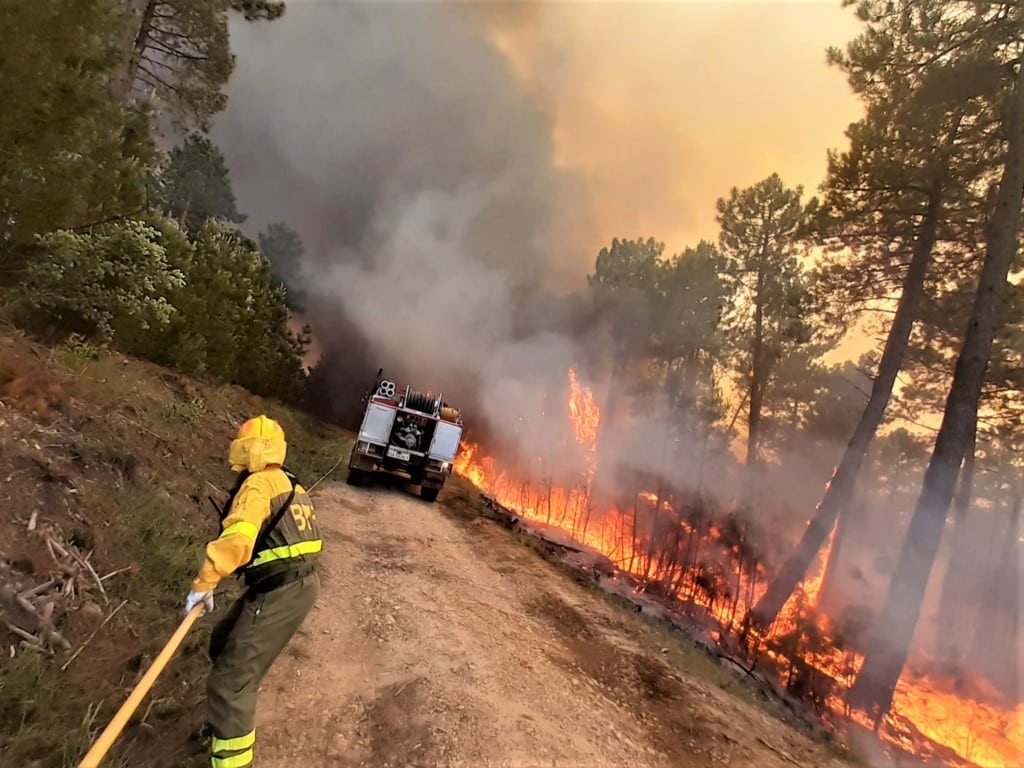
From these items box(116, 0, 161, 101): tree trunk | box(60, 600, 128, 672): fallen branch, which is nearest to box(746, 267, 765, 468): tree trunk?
box(116, 0, 161, 101): tree trunk

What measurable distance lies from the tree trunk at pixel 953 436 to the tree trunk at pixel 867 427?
209 cm

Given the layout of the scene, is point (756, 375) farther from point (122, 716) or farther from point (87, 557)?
point (122, 716)

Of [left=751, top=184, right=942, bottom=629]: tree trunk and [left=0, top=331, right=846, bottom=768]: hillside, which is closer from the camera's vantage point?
[left=0, top=331, right=846, bottom=768]: hillside

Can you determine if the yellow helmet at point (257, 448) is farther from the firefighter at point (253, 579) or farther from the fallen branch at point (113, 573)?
the fallen branch at point (113, 573)

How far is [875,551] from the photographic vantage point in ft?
72.3

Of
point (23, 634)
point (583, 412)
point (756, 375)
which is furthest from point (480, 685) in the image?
point (583, 412)

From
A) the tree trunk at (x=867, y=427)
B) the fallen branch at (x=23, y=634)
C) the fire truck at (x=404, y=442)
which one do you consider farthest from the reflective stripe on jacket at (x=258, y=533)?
the tree trunk at (x=867, y=427)

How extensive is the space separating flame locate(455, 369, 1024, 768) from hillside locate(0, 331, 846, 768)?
6.04 meters

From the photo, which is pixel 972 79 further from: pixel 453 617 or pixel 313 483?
pixel 313 483

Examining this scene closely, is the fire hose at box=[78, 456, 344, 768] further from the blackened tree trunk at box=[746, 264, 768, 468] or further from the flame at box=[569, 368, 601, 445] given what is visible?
the flame at box=[569, 368, 601, 445]

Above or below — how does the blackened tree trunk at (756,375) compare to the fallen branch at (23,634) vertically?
above

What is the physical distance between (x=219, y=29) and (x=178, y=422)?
10537 millimetres

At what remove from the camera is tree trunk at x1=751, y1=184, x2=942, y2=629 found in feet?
37.3

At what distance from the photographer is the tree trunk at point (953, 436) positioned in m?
8.95
